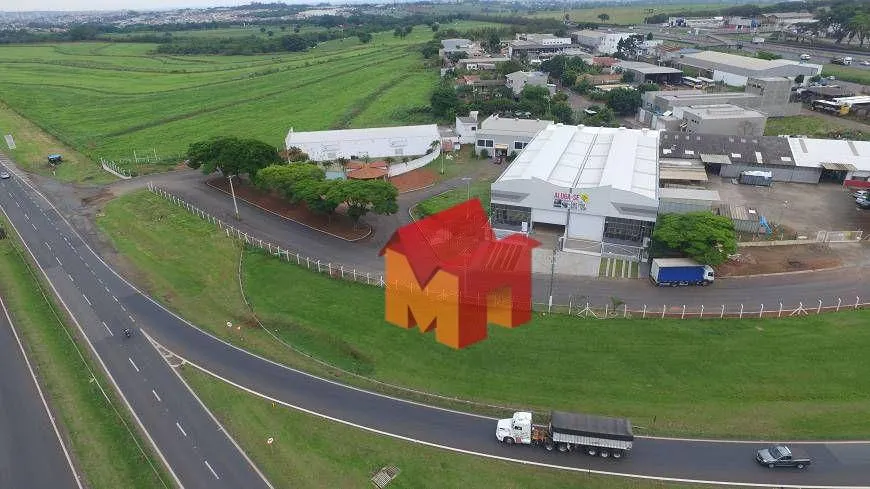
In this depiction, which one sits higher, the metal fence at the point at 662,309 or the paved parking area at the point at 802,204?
the paved parking area at the point at 802,204

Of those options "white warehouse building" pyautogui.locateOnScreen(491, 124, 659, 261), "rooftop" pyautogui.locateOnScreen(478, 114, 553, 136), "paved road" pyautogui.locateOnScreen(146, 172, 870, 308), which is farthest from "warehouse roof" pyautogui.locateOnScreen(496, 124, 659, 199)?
"paved road" pyautogui.locateOnScreen(146, 172, 870, 308)

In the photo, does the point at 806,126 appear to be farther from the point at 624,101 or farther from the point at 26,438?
the point at 26,438

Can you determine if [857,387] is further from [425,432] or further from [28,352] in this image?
[28,352]

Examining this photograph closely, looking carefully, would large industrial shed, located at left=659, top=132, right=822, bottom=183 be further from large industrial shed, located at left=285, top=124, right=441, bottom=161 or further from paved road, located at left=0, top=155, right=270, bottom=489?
paved road, located at left=0, top=155, right=270, bottom=489

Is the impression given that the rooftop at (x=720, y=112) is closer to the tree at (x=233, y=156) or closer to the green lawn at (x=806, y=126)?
the green lawn at (x=806, y=126)

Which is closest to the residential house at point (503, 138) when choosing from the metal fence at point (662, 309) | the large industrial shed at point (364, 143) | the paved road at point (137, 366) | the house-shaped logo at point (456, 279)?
the large industrial shed at point (364, 143)
